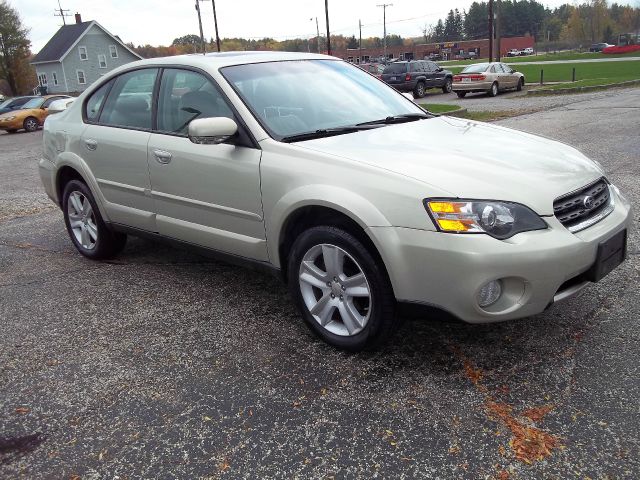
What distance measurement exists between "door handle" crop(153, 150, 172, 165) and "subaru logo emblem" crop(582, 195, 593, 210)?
2.60 meters

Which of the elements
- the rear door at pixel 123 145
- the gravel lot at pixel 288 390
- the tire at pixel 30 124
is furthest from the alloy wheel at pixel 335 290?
the tire at pixel 30 124

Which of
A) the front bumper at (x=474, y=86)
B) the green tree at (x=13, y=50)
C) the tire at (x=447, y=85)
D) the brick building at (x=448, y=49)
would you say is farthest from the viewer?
the brick building at (x=448, y=49)

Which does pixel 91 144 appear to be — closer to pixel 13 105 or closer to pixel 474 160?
pixel 474 160

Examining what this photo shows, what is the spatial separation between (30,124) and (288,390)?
79.6ft

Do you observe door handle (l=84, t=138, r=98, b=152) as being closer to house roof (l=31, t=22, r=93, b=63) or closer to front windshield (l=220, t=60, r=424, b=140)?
front windshield (l=220, t=60, r=424, b=140)

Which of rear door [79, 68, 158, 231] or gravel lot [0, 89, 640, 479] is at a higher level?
rear door [79, 68, 158, 231]

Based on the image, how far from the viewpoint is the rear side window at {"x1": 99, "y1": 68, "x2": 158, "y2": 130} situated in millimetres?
4332

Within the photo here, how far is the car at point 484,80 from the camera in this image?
81.7ft

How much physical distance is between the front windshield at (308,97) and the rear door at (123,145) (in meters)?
0.89

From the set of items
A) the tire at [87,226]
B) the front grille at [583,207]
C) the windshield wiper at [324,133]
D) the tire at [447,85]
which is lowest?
the tire at [447,85]

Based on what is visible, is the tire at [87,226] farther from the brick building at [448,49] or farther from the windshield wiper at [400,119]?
the brick building at [448,49]

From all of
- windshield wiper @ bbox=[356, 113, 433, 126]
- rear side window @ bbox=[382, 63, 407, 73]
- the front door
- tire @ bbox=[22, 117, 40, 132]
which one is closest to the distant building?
tire @ bbox=[22, 117, 40, 132]

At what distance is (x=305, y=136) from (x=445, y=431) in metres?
1.85

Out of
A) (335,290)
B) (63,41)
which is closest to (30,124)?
(335,290)
